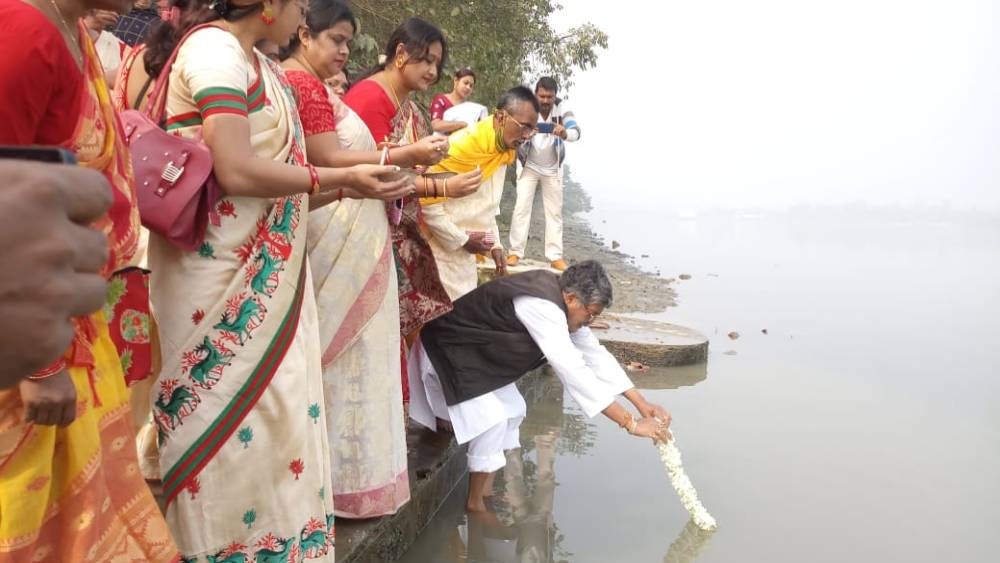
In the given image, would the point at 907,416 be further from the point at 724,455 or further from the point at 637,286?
the point at 637,286

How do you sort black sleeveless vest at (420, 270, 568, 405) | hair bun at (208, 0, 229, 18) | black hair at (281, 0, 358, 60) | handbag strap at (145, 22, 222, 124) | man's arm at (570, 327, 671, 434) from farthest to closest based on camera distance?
black sleeveless vest at (420, 270, 568, 405)
man's arm at (570, 327, 671, 434)
black hair at (281, 0, 358, 60)
hair bun at (208, 0, 229, 18)
handbag strap at (145, 22, 222, 124)

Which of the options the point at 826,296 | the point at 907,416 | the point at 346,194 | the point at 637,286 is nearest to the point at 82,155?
the point at 346,194

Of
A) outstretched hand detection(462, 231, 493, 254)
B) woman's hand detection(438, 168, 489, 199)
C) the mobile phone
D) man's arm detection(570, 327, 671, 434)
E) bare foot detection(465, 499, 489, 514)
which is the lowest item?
bare foot detection(465, 499, 489, 514)

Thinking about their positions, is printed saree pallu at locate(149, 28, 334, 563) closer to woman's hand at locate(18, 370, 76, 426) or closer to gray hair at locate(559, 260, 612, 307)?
woman's hand at locate(18, 370, 76, 426)

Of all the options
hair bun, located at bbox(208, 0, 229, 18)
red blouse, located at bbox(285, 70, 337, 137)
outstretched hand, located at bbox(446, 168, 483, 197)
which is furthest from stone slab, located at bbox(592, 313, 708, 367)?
hair bun, located at bbox(208, 0, 229, 18)

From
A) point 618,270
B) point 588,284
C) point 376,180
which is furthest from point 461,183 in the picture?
point 618,270

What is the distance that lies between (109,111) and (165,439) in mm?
796

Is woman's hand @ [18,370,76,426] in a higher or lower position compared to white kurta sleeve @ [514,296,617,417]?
higher

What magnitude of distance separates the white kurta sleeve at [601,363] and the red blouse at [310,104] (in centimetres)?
158

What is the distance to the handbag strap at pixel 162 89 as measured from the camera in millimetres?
1847

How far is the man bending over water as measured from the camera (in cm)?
326

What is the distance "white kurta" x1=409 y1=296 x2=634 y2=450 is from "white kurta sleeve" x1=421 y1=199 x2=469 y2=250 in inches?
17.0

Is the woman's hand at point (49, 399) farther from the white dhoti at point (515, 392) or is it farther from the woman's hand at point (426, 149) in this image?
the white dhoti at point (515, 392)

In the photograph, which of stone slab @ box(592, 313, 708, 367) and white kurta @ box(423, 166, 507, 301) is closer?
white kurta @ box(423, 166, 507, 301)
